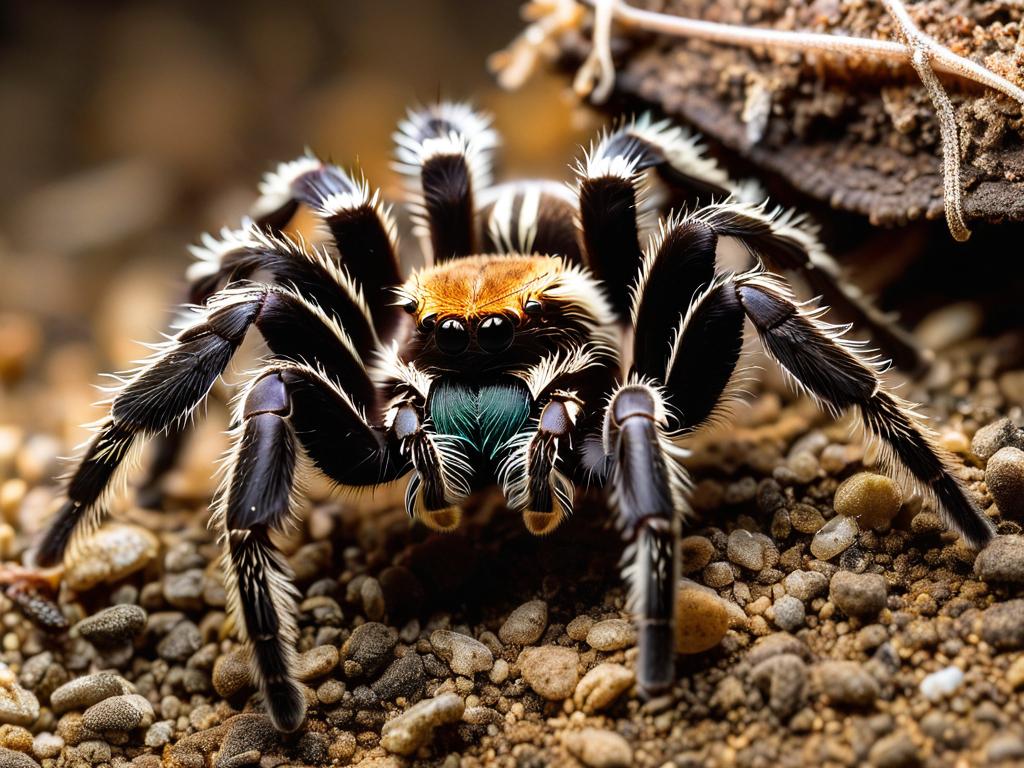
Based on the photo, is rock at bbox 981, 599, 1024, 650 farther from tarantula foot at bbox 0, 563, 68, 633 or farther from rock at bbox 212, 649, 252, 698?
tarantula foot at bbox 0, 563, 68, 633

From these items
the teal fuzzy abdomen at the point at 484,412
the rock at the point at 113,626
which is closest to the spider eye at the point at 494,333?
the teal fuzzy abdomen at the point at 484,412

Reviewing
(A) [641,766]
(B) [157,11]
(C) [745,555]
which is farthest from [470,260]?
(B) [157,11]

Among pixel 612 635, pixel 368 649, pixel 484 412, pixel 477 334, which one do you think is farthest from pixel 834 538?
pixel 368 649

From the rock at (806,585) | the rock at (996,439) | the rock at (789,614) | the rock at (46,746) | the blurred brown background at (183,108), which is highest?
the blurred brown background at (183,108)

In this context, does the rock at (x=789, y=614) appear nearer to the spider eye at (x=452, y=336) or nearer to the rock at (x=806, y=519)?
the rock at (x=806, y=519)

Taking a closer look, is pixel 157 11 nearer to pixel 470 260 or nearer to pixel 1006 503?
pixel 470 260

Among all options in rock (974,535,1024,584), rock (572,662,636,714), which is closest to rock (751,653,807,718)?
rock (572,662,636,714)
